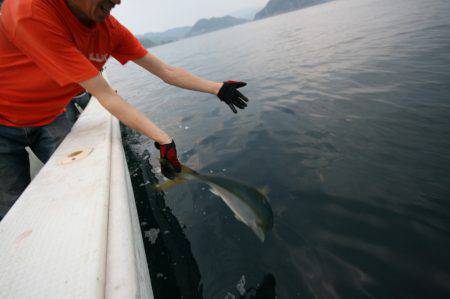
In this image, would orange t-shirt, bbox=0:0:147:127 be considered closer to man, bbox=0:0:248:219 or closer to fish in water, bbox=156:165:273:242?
man, bbox=0:0:248:219

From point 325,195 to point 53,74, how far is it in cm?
350

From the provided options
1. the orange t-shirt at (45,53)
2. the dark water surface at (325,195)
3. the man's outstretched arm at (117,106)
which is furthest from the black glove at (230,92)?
the dark water surface at (325,195)

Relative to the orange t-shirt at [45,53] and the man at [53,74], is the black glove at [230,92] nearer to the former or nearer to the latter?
the man at [53,74]

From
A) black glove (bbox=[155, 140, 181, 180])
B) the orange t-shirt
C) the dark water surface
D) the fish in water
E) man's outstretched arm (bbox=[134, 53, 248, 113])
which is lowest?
the dark water surface

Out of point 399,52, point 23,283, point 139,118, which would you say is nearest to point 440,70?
point 399,52

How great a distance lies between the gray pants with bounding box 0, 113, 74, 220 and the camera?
2912 mm

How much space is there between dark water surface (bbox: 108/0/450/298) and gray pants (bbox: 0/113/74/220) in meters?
1.66

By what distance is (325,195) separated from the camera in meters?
3.63

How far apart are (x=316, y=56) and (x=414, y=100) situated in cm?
821

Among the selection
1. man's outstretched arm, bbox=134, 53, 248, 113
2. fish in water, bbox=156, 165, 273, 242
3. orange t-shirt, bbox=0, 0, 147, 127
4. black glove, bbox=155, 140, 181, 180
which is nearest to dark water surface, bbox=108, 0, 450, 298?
fish in water, bbox=156, 165, 273, 242

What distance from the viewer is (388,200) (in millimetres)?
3299

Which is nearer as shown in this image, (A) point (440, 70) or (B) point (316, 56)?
(A) point (440, 70)

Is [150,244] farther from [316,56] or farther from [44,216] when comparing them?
[316,56]

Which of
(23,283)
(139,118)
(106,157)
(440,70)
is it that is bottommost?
(440,70)
